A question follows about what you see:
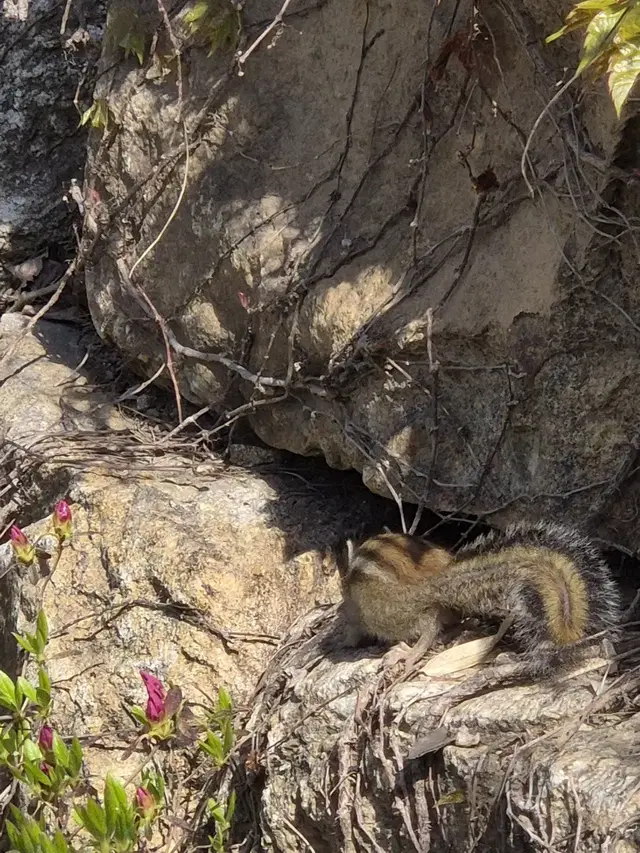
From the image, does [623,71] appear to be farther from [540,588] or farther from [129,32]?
[129,32]

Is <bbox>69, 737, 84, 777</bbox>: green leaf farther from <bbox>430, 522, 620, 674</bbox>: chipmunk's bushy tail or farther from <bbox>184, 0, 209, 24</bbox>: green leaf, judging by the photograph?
<bbox>184, 0, 209, 24</bbox>: green leaf

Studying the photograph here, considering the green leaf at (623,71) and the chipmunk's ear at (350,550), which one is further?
the chipmunk's ear at (350,550)

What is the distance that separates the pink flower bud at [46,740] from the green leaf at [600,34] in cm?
Result: 261

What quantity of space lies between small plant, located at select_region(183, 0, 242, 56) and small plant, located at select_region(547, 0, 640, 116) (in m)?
1.93

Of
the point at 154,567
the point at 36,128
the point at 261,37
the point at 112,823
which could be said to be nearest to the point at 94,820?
the point at 112,823

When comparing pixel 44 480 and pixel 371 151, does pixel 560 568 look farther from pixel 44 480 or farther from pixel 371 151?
pixel 44 480

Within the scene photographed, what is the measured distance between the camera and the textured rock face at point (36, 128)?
5.63 meters

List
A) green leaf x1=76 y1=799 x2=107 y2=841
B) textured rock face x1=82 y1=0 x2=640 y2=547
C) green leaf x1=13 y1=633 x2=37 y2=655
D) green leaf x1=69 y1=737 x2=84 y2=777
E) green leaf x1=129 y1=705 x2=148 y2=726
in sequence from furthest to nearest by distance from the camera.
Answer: green leaf x1=13 y1=633 x2=37 y2=655 → green leaf x1=129 y1=705 x2=148 y2=726 → green leaf x1=69 y1=737 x2=84 y2=777 → textured rock face x1=82 y1=0 x2=640 y2=547 → green leaf x1=76 y1=799 x2=107 y2=841

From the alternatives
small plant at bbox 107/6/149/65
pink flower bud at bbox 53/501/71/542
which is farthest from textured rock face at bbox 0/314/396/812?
small plant at bbox 107/6/149/65

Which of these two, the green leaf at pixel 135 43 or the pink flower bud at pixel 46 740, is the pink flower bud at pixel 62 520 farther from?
the green leaf at pixel 135 43

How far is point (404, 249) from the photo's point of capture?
369 centimetres

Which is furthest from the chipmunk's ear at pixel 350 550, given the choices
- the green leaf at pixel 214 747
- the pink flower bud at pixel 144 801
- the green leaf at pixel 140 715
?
the pink flower bud at pixel 144 801

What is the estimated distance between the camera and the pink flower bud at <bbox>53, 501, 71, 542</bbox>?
3.85 metres

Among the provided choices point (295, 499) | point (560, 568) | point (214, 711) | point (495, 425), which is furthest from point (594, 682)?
point (295, 499)
